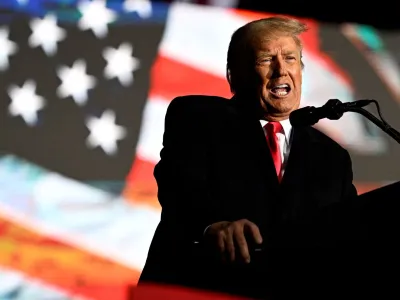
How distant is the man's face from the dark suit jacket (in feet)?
0.20

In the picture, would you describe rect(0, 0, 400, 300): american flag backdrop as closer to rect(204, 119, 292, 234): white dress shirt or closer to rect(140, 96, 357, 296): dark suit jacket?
rect(140, 96, 357, 296): dark suit jacket

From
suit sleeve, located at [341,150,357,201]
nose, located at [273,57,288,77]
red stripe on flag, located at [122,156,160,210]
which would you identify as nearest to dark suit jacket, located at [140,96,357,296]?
suit sleeve, located at [341,150,357,201]

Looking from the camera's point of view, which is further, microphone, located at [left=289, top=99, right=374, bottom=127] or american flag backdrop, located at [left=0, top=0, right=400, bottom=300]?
american flag backdrop, located at [left=0, top=0, right=400, bottom=300]

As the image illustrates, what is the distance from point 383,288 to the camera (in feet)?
3.12

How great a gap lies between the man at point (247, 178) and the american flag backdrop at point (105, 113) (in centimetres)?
52

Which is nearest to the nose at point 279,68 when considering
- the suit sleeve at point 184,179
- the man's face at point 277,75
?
the man's face at point 277,75

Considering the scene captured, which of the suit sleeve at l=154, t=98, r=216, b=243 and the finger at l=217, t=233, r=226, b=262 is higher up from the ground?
the finger at l=217, t=233, r=226, b=262

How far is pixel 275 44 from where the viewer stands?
1713 mm

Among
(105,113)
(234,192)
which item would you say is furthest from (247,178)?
(105,113)

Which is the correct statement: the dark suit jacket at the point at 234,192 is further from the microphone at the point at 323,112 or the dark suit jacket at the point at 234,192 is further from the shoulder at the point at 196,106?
the microphone at the point at 323,112

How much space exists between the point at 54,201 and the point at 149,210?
29 centimetres

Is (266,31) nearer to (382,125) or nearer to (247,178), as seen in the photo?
(247,178)

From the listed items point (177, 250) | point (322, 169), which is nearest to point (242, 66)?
point (322, 169)

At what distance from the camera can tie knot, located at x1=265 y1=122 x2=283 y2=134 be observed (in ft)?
5.34
